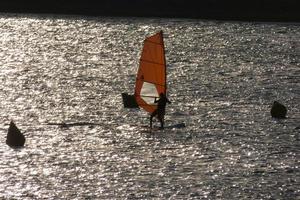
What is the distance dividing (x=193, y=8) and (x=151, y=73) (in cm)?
5504

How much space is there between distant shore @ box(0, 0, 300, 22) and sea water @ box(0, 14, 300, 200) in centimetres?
1011

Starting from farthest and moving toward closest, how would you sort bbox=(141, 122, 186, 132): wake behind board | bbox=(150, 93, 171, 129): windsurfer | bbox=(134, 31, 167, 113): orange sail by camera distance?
bbox=(134, 31, 167, 113): orange sail, bbox=(141, 122, 186, 132): wake behind board, bbox=(150, 93, 171, 129): windsurfer

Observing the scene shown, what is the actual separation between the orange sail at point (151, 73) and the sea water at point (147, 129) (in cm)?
126

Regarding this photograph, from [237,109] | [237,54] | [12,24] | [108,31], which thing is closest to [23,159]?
[237,109]

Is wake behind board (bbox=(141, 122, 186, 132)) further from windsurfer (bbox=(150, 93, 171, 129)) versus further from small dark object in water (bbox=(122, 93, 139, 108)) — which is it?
small dark object in water (bbox=(122, 93, 139, 108))

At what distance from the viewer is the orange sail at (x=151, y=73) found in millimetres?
48781

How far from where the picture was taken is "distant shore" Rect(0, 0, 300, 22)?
103875 millimetres

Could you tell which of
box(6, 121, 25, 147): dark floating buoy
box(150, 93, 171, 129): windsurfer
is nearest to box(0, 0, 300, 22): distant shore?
box(150, 93, 171, 129): windsurfer

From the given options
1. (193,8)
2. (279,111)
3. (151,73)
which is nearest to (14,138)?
(151,73)

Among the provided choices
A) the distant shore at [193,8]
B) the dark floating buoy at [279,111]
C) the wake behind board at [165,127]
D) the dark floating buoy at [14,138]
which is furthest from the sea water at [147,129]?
the distant shore at [193,8]

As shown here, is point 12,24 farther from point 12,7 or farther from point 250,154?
point 250,154

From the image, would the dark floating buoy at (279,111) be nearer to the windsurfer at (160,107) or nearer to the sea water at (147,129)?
the sea water at (147,129)

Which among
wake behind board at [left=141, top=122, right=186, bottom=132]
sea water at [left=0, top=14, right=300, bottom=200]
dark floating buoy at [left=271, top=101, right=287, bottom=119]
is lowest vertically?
sea water at [left=0, top=14, right=300, bottom=200]

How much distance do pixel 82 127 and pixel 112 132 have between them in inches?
81.1
